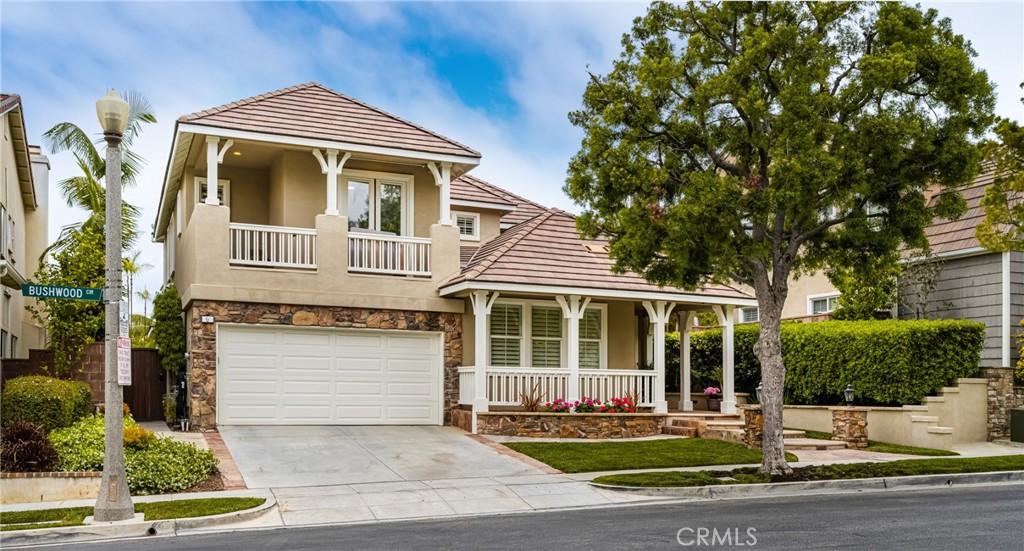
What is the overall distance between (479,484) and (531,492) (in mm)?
927

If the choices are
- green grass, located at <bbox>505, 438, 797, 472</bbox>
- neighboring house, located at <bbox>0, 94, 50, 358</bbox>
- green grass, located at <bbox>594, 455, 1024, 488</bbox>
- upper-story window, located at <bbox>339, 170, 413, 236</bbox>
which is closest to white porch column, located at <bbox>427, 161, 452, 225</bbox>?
upper-story window, located at <bbox>339, 170, 413, 236</bbox>

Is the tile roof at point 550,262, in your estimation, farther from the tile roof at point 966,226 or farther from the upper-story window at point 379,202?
the tile roof at point 966,226

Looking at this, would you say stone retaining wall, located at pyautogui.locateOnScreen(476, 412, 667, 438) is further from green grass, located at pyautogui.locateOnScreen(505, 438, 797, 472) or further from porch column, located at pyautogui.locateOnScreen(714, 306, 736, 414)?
porch column, located at pyautogui.locateOnScreen(714, 306, 736, 414)

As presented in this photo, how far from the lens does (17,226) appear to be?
71.9 ft

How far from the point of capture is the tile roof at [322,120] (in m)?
18.6

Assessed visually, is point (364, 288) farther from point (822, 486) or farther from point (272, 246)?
point (822, 486)

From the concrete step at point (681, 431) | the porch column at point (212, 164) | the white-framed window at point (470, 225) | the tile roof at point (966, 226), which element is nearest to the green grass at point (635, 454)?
the concrete step at point (681, 431)

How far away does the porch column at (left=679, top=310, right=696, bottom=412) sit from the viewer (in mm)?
21469

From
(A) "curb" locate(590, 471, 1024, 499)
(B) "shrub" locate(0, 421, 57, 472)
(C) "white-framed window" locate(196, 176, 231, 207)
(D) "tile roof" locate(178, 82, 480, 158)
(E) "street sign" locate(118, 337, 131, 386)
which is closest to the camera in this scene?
(E) "street sign" locate(118, 337, 131, 386)

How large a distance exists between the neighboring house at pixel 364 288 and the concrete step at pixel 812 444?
2640 mm

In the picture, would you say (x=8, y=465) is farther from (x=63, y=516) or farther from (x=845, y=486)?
(x=845, y=486)

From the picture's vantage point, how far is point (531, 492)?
1312 centimetres

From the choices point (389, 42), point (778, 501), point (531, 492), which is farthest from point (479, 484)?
point (389, 42)

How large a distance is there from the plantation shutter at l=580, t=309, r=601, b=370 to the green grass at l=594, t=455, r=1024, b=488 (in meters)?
7.03
